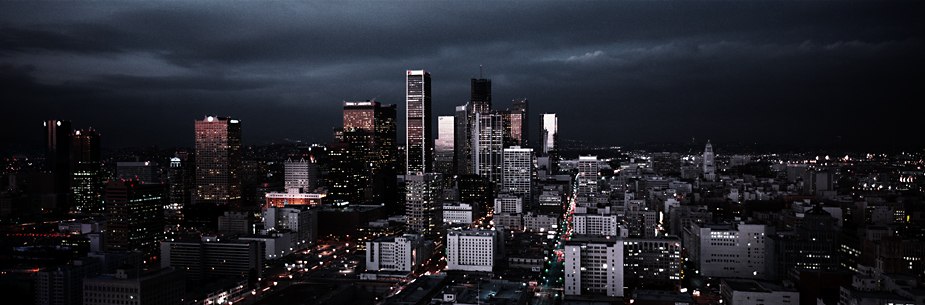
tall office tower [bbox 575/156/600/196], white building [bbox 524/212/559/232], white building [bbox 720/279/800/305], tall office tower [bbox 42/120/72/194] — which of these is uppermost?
tall office tower [bbox 42/120/72/194]

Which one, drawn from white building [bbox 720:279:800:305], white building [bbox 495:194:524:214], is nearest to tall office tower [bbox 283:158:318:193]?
white building [bbox 495:194:524:214]

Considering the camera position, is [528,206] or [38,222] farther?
[528,206]

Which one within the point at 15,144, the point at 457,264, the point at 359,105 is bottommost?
the point at 457,264

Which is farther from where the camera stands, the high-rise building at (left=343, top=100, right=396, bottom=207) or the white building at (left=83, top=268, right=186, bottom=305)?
the high-rise building at (left=343, top=100, right=396, bottom=207)

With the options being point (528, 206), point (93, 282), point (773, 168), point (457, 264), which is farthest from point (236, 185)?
point (773, 168)

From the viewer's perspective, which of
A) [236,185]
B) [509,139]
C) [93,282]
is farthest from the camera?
[509,139]

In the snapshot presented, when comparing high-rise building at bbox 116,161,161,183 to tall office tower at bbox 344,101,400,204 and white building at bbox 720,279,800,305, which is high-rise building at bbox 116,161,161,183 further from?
white building at bbox 720,279,800,305

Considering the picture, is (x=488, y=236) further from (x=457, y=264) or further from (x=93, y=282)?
(x=93, y=282)
